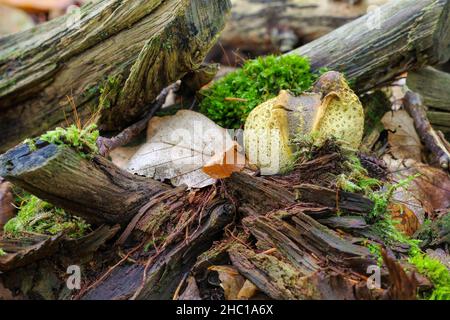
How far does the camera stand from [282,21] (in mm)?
5629

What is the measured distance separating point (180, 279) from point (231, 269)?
9.1 inches

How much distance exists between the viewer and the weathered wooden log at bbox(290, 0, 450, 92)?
146 inches

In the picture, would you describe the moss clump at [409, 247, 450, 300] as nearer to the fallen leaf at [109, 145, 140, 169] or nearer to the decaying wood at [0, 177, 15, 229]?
the fallen leaf at [109, 145, 140, 169]

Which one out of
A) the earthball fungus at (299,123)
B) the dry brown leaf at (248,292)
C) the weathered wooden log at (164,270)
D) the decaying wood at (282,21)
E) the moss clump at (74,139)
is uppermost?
the moss clump at (74,139)

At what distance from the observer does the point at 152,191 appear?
105 inches

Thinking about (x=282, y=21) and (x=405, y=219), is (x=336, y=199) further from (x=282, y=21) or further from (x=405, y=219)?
(x=282, y=21)

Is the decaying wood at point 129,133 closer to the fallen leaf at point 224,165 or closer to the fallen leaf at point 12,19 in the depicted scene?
the fallen leaf at point 224,165

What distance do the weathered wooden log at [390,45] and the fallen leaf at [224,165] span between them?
1519 millimetres

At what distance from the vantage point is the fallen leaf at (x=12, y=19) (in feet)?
22.4

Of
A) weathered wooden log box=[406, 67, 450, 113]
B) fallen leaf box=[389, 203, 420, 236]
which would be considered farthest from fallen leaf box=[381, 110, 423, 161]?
fallen leaf box=[389, 203, 420, 236]

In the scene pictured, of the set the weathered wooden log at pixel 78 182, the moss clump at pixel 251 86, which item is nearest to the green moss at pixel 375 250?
the weathered wooden log at pixel 78 182

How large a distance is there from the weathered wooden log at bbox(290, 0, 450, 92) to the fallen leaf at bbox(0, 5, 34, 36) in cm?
430

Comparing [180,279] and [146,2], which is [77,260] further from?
[146,2]

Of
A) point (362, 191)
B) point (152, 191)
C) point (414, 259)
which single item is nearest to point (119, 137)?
point (152, 191)
